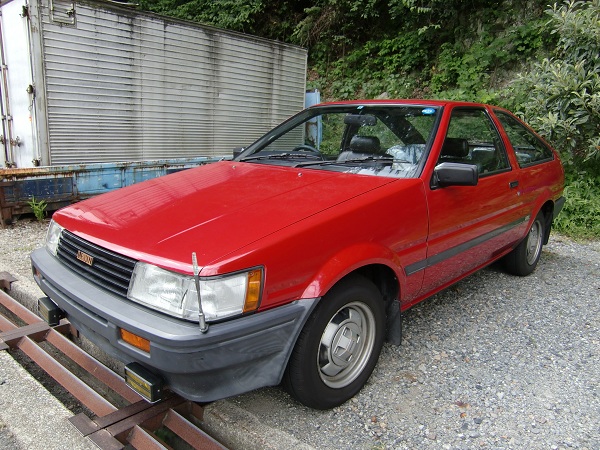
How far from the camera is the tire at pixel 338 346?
7.02 feet

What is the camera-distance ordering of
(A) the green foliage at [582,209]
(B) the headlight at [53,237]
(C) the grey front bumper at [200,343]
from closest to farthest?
(C) the grey front bumper at [200,343]
(B) the headlight at [53,237]
(A) the green foliage at [582,209]

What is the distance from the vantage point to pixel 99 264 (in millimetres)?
2186

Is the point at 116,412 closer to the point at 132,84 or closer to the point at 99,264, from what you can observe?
the point at 99,264

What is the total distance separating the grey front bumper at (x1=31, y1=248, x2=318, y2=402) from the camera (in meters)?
1.80

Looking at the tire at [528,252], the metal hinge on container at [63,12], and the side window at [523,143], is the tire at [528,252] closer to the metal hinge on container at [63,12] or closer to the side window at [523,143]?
the side window at [523,143]

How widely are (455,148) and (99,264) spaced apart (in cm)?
244

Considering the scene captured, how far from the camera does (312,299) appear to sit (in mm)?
2059

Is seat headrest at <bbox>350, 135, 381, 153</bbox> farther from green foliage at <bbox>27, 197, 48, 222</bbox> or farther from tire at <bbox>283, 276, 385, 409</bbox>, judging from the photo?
green foliage at <bbox>27, 197, 48, 222</bbox>

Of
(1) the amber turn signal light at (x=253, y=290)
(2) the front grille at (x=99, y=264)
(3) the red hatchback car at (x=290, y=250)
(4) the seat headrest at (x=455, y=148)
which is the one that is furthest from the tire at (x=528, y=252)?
(2) the front grille at (x=99, y=264)

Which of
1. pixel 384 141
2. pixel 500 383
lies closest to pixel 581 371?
pixel 500 383

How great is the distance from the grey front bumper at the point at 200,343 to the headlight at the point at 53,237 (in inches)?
20.9

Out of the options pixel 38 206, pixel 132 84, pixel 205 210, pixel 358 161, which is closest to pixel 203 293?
pixel 205 210

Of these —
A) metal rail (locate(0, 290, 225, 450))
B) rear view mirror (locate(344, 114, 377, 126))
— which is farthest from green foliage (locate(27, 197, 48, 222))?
rear view mirror (locate(344, 114, 377, 126))

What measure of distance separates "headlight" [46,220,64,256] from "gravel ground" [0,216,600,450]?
1.34m
